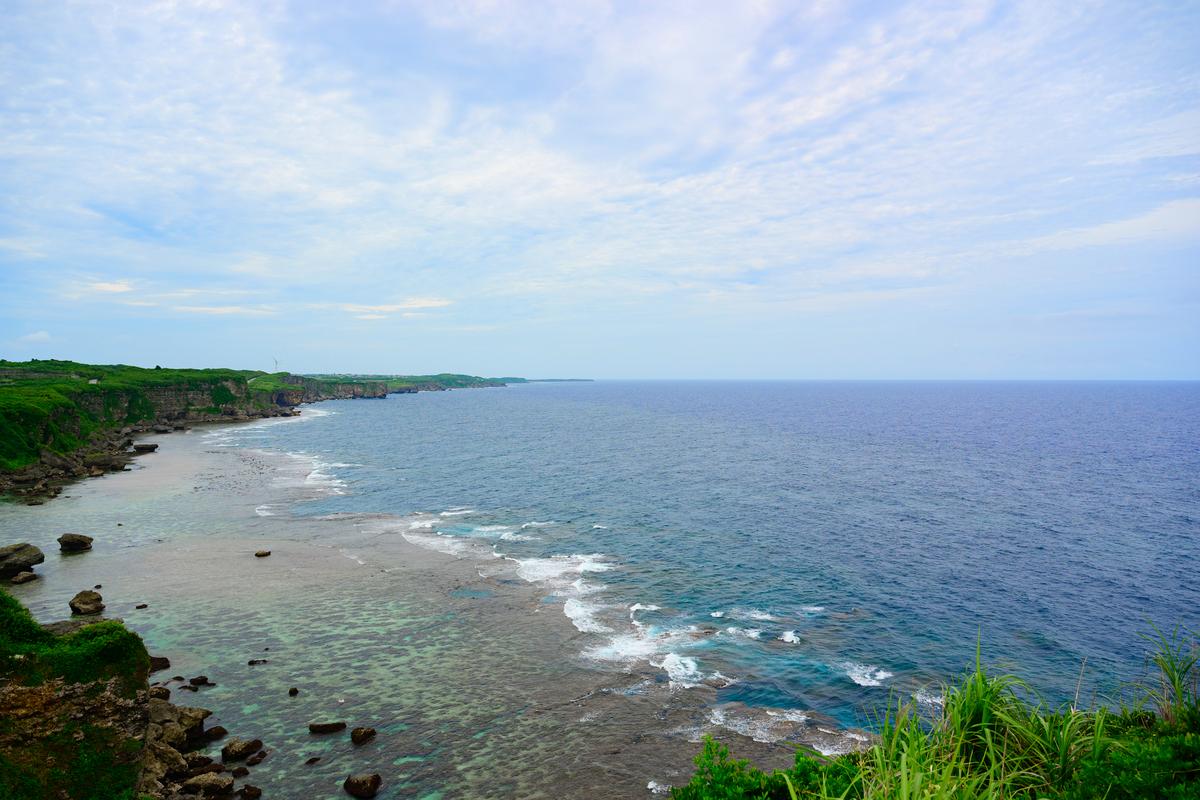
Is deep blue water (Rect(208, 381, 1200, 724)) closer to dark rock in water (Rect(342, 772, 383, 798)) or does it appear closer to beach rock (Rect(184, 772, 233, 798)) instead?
dark rock in water (Rect(342, 772, 383, 798))

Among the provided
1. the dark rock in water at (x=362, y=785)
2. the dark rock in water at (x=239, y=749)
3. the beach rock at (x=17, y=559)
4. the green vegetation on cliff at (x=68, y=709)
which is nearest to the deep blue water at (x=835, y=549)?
the dark rock in water at (x=362, y=785)

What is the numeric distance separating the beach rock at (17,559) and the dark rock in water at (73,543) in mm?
4701

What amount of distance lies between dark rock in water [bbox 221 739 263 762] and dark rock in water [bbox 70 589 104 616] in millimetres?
24610

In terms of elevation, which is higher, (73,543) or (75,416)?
(75,416)

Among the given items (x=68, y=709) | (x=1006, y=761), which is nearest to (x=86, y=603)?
(x=68, y=709)

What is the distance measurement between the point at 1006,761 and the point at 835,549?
49.5m

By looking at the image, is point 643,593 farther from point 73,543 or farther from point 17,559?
point 73,543

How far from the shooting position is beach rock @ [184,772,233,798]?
2602cm

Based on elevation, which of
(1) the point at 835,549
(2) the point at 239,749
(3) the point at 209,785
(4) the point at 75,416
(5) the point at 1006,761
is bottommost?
(2) the point at 239,749

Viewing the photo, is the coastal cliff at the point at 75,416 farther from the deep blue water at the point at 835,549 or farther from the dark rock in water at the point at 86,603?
the dark rock in water at the point at 86,603

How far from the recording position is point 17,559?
52.8m

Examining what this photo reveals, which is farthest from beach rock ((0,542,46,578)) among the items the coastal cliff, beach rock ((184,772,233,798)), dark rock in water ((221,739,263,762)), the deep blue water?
beach rock ((184,772,233,798))

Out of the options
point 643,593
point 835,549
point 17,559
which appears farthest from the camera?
point 835,549

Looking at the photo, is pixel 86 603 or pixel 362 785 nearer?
pixel 362 785
